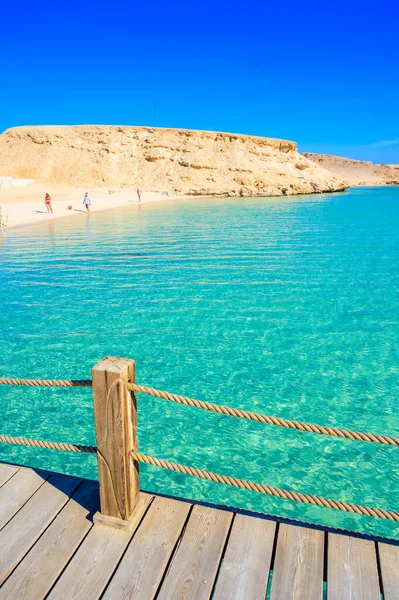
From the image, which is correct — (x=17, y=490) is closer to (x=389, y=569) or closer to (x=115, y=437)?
(x=115, y=437)

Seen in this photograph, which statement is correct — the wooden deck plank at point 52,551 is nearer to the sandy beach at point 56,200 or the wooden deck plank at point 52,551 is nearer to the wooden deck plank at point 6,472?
the wooden deck plank at point 6,472

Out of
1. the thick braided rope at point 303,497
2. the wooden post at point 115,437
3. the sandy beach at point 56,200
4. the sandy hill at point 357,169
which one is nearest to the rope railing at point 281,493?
the thick braided rope at point 303,497

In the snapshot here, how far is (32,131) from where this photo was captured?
67.9 meters

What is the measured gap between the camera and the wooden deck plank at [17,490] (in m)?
3.06

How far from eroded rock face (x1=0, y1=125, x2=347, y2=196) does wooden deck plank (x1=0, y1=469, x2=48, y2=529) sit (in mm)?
57870

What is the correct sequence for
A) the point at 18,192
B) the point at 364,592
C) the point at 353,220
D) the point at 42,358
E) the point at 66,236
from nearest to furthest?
the point at 364,592, the point at 42,358, the point at 66,236, the point at 353,220, the point at 18,192

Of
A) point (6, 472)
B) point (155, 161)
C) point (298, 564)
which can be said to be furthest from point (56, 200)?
point (298, 564)

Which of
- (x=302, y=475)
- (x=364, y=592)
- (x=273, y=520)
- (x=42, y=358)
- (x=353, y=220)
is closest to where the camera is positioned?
(x=364, y=592)

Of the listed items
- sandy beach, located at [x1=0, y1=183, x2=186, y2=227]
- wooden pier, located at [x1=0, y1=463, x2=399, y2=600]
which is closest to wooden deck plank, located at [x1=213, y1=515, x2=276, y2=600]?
wooden pier, located at [x1=0, y1=463, x2=399, y2=600]

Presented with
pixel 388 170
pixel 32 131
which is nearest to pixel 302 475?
pixel 32 131

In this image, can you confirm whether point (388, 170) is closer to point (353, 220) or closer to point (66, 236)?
point (353, 220)

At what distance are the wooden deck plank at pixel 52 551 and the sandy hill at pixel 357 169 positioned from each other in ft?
586

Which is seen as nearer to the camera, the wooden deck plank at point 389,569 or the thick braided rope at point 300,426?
the wooden deck plank at point 389,569

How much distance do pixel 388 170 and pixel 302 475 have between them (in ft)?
641
